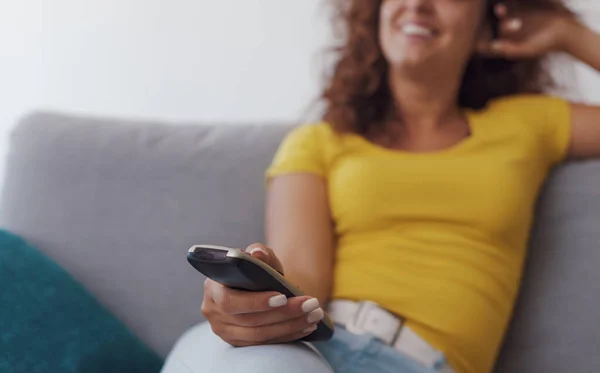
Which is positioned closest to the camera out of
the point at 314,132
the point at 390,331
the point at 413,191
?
the point at 390,331

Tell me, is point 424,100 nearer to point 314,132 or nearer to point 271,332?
point 314,132

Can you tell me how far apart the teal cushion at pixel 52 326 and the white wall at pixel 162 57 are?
69 cm

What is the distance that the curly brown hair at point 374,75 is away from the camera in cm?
113

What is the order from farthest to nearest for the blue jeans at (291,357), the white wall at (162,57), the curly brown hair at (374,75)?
1. the white wall at (162,57)
2. the curly brown hair at (374,75)
3. the blue jeans at (291,357)

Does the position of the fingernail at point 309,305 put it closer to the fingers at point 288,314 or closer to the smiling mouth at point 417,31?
the fingers at point 288,314

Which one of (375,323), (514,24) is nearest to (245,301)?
(375,323)

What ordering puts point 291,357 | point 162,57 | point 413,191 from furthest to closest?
point 162,57 → point 413,191 → point 291,357

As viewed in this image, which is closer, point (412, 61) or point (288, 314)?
→ point (288, 314)

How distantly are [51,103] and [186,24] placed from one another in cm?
43

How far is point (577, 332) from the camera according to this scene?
910mm

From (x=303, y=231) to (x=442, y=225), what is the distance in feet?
0.73

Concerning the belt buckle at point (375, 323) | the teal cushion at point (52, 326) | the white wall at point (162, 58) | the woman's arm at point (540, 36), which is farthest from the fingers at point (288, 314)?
the white wall at point (162, 58)

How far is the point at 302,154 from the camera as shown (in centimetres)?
102

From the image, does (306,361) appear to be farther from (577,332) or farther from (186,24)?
(186,24)
